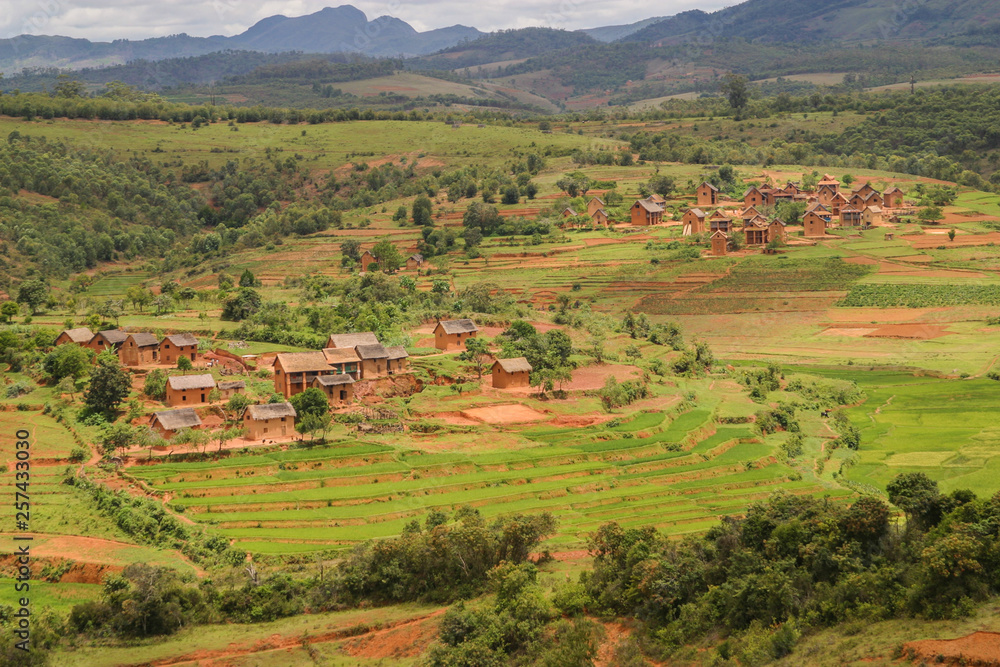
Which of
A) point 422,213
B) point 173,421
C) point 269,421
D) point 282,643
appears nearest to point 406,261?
point 422,213

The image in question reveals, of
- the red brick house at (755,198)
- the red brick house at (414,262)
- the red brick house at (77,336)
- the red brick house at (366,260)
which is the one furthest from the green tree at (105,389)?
the red brick house at (755,198)

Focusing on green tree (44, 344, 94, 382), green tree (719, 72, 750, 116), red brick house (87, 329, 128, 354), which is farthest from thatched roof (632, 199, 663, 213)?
green tree (44, 344, 94, 382)

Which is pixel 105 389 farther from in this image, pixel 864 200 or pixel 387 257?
pixel 864 200

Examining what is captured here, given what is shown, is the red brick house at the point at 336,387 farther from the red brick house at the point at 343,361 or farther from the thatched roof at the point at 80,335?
the thatched roof at the point at 80,335

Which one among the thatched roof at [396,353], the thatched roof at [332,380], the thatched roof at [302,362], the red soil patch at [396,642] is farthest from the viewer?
the thatched roof at [396,353]

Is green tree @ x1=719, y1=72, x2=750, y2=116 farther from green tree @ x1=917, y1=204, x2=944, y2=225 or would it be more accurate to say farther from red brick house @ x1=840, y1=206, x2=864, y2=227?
red brick house @ x1=840, y1=206, x2=864, y2=227

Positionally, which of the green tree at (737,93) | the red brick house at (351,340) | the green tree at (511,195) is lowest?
the red brick house at (351,340)
